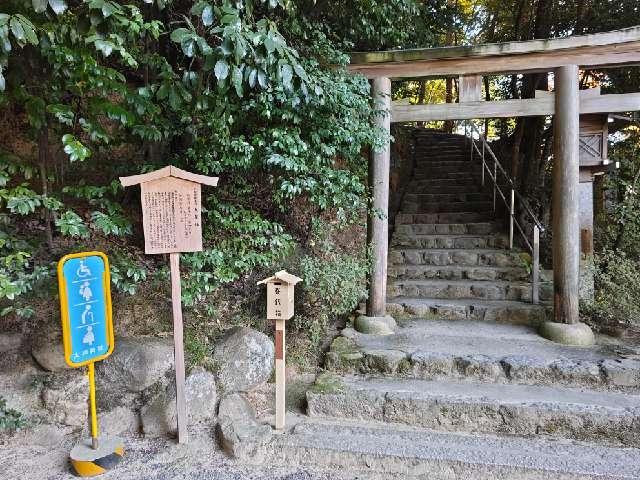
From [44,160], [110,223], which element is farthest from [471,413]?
[44,160]

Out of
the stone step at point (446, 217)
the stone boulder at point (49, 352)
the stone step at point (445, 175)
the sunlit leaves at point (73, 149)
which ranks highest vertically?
the stone step at point (445, 175)

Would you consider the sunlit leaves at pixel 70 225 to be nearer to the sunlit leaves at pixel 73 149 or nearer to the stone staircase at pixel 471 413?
the sunlit leaves at pixel 73 149

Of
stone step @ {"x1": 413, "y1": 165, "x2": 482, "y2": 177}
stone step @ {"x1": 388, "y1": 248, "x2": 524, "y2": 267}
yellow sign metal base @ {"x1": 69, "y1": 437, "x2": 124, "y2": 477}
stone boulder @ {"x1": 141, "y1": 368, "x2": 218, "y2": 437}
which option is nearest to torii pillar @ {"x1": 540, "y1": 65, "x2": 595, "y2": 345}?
stone step @ {"x1": 388, "y1": 248, "x2": 524, "y2": 267}

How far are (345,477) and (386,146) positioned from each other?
3376 millimetres

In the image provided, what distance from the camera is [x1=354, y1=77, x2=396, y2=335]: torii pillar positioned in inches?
185

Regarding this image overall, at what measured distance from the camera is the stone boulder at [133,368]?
3.58 m

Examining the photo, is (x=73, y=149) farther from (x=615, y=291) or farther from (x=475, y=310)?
(x=615, y=291)

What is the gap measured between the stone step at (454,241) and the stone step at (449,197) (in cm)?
146

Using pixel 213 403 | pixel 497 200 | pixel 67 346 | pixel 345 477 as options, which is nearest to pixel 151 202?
pixel 67 346

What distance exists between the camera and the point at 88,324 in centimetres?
294

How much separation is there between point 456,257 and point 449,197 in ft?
7.61

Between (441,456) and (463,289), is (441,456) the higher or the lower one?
the lower one

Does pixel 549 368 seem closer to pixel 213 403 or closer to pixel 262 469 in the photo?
pixel 262 469

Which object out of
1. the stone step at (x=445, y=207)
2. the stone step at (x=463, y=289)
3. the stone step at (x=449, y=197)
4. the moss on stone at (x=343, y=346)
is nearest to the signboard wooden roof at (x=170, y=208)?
the moss on stone at (x=343, y=346)
